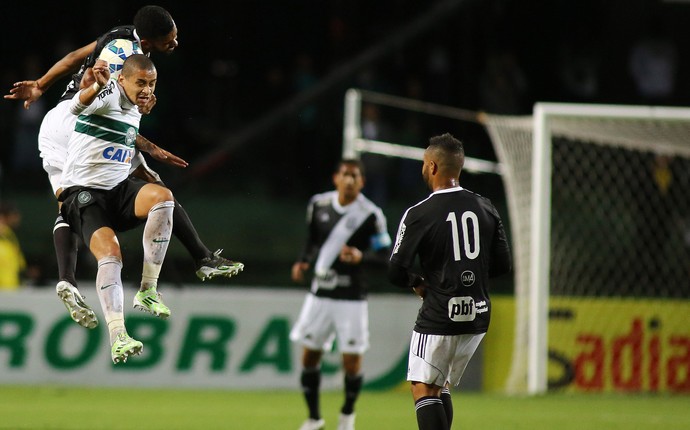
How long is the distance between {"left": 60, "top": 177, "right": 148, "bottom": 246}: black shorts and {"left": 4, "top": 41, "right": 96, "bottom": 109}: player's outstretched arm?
2.03 feet

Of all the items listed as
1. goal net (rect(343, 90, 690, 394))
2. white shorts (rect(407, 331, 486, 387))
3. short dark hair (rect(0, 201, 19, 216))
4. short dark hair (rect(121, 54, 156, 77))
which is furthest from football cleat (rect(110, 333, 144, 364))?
short dark hair (rect(0, 201, 19, 216))

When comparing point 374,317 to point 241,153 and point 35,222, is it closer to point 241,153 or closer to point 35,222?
point 241,153

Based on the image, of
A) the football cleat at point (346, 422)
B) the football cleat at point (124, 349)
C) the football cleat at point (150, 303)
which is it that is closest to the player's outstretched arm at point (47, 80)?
the football cleat at point (150, 303)

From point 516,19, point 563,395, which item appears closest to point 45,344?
point 563,395

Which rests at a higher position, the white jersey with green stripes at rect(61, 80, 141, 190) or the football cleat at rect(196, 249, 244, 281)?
the white jersey with green stripes at rect(61, 80, 141, 190)

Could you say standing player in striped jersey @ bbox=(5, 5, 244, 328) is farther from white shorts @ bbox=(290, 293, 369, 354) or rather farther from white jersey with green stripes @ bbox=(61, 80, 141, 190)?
white shorts @ bbox=(290, 293, 369, 354)

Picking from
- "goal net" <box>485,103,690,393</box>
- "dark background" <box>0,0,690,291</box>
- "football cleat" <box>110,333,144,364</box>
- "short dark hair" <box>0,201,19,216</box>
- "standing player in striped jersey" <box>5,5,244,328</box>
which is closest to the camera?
"football cleat" <box>110,333,144,364</box>

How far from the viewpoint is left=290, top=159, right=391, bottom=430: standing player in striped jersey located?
1173 centimetres

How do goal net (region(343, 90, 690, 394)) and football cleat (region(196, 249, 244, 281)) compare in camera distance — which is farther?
goal net (region(343, 90, 690, 394))

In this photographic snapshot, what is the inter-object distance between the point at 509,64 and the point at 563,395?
18.4 feet

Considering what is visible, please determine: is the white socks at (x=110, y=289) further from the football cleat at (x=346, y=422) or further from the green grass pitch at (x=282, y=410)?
the football cleat at (x=346, y=422)

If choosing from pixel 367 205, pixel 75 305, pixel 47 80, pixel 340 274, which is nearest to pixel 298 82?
pixel 367 205

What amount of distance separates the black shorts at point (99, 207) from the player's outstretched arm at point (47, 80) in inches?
24.4

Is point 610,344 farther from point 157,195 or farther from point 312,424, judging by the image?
point 157,195
